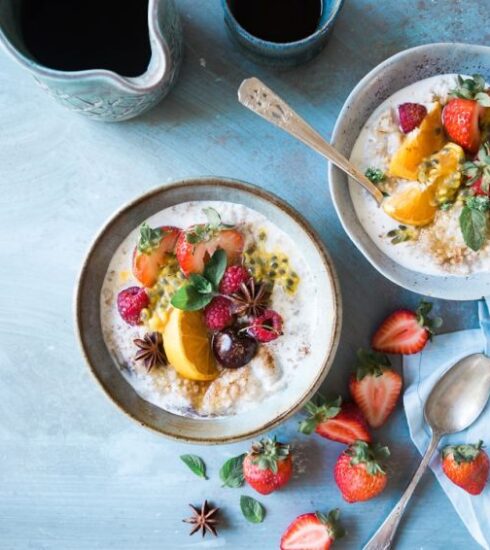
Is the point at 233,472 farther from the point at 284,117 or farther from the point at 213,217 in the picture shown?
the point at 284,117

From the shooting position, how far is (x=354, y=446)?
4.60 ft

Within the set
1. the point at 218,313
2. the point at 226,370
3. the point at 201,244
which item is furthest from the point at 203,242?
the point at 226,370

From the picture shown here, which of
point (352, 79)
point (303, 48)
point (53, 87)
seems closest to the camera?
point (53, 87)

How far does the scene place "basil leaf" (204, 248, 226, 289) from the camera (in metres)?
1.28

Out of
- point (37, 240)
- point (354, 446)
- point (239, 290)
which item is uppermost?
point (239, 290)

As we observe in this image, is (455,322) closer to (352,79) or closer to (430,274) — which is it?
(430,274)

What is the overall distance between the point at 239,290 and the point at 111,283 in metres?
0.22

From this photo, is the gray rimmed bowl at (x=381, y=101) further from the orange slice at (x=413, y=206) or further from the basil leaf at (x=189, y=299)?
the basil leaf at (x=189, y=299)

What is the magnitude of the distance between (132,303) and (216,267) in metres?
0.15

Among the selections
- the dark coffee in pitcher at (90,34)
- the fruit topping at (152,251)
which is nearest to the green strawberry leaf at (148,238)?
the fruit topping at (152,251)

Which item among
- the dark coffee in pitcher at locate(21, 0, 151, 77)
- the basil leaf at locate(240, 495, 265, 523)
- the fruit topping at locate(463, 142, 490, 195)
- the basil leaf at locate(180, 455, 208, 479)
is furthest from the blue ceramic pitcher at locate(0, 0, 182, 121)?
the basil leaf at locate(240, 495, 265, 523)

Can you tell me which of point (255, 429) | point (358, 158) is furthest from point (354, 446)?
point (358, 158)

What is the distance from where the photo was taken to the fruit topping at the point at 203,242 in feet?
4.19

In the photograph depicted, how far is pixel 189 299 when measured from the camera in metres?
1.26
